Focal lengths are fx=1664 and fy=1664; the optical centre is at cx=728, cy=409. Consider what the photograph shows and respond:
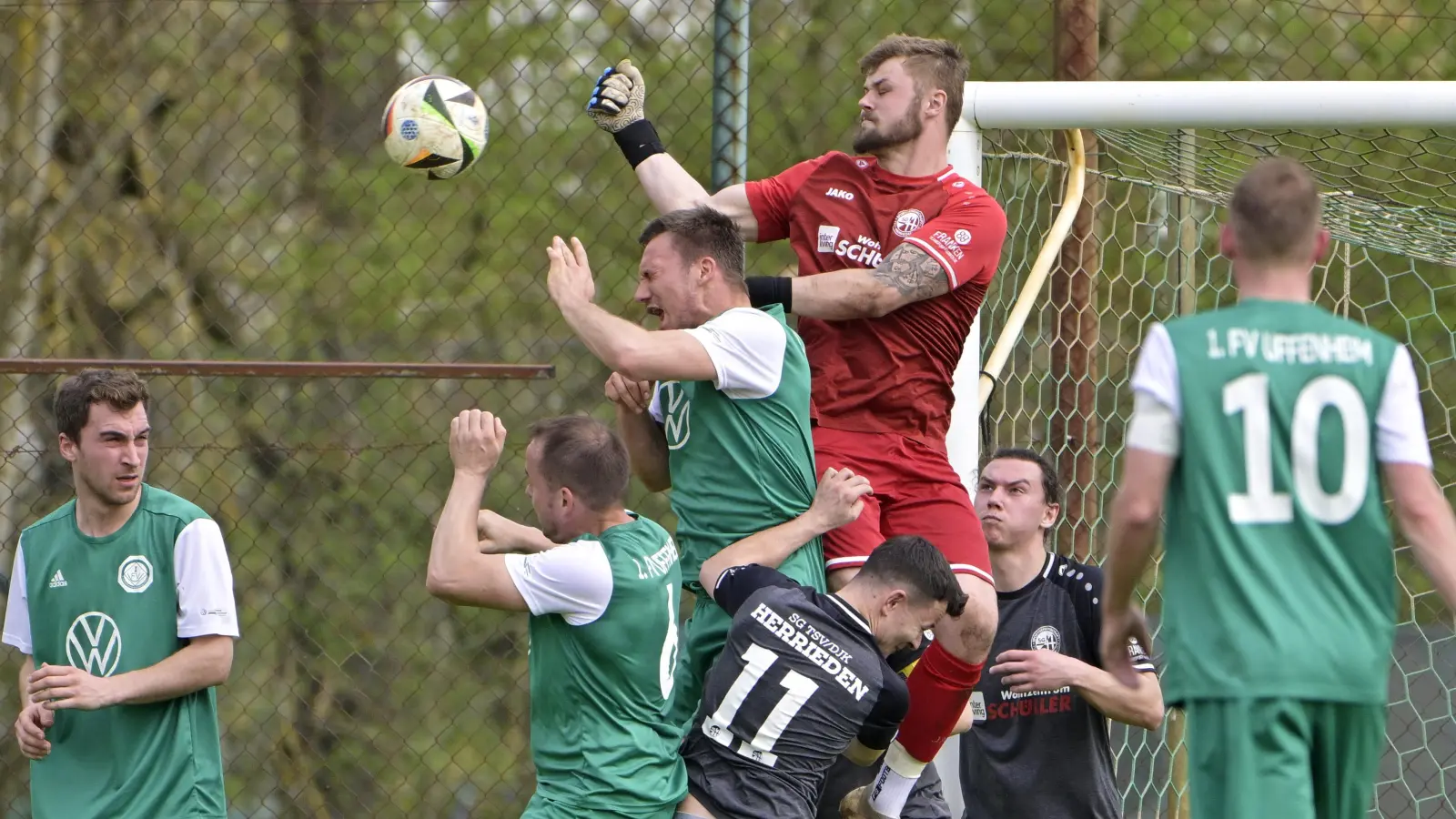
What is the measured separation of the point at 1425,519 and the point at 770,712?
151 cm

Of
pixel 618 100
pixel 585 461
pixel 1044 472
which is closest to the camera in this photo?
pixel 585 461

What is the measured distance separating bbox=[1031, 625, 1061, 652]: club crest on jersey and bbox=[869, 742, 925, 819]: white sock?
581mm

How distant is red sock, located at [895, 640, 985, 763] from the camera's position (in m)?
4.38

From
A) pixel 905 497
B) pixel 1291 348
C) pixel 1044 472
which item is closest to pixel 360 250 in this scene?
pixel 1044 472

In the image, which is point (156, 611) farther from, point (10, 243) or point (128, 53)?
point (128, 53)

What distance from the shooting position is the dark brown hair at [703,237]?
423cm

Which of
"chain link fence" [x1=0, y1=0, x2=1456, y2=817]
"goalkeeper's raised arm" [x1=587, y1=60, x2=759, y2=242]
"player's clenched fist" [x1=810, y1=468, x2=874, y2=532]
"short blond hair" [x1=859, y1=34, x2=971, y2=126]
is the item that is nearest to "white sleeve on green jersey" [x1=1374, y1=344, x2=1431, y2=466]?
"player's clenched fist" [x1=810, y1=468, x2=874, y2=532]

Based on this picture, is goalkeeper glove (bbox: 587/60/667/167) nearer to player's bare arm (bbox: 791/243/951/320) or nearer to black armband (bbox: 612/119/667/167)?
black armband (bbox: 612/119/667/167)

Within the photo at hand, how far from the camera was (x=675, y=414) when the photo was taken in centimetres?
438

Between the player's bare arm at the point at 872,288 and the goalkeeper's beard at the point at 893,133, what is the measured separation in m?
0.40

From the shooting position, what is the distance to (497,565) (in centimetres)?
390

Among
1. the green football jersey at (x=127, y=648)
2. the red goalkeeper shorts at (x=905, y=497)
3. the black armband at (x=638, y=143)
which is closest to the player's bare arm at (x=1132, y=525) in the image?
the red goalkeeper shorts at (x=905, y=497)

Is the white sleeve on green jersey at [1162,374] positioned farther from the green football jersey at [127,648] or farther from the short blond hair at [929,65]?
the green football jersey at [127,648]

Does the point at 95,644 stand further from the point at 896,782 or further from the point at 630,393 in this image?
the point at 896,782
